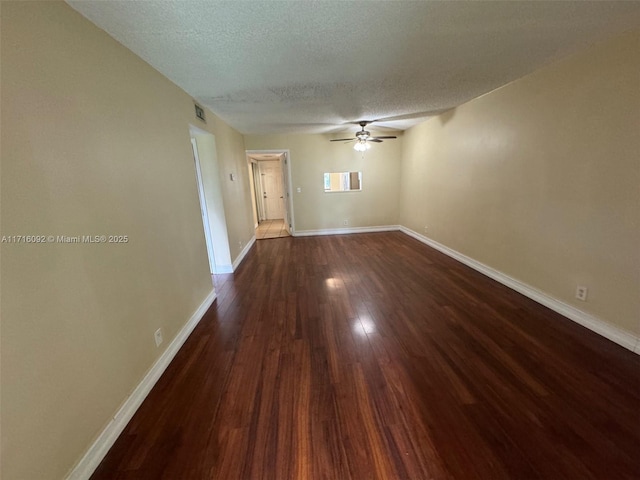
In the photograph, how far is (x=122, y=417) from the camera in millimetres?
1469

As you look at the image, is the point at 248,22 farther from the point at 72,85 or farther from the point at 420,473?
the point at 420,473

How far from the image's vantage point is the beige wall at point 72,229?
97 centimetres

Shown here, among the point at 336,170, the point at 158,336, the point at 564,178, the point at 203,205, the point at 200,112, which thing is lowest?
the point at 158,336

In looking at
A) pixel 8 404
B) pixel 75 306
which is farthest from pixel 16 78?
pixel 8 404

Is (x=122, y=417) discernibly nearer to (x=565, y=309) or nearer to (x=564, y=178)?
(x=565, y=309)

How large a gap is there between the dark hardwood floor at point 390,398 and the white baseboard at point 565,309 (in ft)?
0.27

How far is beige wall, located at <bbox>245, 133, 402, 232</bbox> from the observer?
5676 mm

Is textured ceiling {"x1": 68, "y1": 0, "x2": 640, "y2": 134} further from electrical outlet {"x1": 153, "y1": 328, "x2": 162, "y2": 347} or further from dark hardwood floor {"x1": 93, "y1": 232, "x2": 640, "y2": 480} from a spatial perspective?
dark hardwood floor {"x1": 93, "y1": 232, "x2": 640, "y2": 480}

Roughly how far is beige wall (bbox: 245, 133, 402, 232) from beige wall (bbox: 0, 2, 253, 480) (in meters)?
3.80

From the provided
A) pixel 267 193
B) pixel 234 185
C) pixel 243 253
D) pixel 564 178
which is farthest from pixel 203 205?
pixel 267 193

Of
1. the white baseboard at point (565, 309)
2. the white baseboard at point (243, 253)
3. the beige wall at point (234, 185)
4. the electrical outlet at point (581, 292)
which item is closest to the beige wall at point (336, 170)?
the beige wall at point (234, 185)

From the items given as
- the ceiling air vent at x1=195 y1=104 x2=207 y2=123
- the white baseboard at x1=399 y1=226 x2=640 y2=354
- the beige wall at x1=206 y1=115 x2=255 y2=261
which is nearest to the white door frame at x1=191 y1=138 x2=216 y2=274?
the beige wall at x1=206 y1=115 x2=255 y2=261

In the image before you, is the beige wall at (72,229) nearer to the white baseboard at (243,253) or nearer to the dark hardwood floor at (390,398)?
the dark hardwood floor at (390,398)

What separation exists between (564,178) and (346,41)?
2.34 meters
